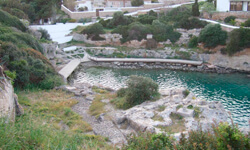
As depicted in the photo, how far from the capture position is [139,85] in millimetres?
15164

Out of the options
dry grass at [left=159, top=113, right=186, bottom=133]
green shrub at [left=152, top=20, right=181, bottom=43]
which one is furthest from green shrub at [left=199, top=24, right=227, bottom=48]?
dry grass at [left=159, top=113, right=186, bottom=133]

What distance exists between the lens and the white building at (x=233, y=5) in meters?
35.0

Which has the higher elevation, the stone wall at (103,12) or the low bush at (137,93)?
the stone wall at (103,12)

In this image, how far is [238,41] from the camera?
2839 centimetres

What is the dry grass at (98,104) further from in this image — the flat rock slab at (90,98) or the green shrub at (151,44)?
the green shrub at (151,44)

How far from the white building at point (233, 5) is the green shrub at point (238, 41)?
837cm

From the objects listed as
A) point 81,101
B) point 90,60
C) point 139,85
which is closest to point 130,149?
point 139,85

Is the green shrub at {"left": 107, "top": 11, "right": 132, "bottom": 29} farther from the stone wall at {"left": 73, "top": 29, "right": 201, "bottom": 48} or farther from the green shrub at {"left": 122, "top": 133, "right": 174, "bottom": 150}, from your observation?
the green shrub at {"left": 122, "top": 133, "right": 174, "bottom": 150}

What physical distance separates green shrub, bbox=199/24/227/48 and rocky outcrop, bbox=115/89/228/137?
17.6m

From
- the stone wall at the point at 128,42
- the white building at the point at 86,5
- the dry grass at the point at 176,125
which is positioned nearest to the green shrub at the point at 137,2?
the white building at the point at 86,5

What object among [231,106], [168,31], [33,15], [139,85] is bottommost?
[231,106]

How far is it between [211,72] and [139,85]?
1530 cm

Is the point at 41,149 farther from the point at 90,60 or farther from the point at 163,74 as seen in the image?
the point at 90,60

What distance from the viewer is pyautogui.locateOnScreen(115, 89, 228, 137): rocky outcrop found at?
38.4 feet
